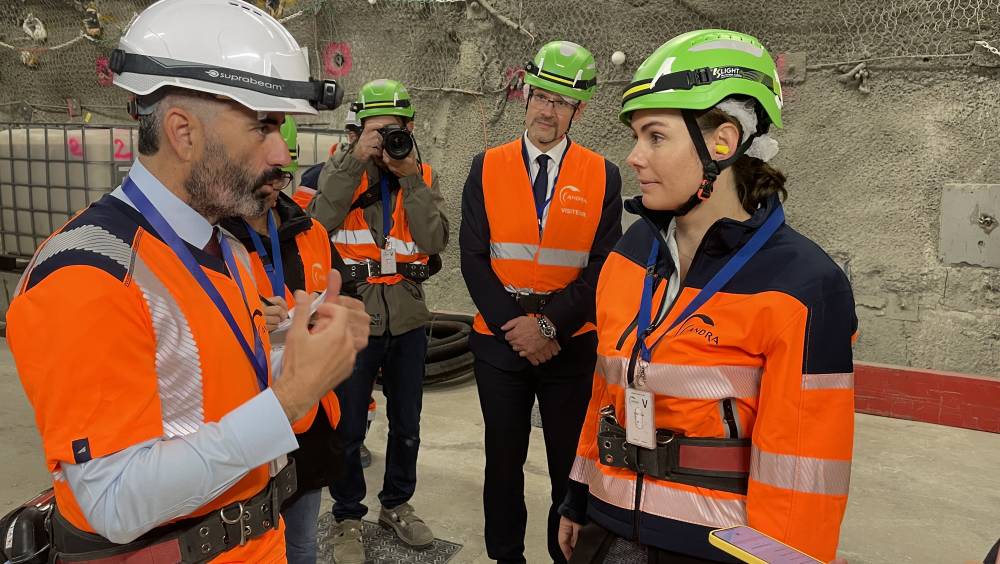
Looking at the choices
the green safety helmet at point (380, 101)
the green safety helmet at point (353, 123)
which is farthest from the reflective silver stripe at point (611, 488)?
the green safety helmet at point (353, 123)

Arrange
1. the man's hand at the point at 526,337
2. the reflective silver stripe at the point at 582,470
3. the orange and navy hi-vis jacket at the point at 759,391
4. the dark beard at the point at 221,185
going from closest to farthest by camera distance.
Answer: the dark beard at the point at 221,185
the orange and navy hi-vis jacket at the point at 759,391
the reflective silver stripe at the point at 582,470
the man's hand at the point at 526,337

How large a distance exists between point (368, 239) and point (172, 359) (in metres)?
2.38

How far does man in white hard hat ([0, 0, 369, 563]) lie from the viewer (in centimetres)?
120

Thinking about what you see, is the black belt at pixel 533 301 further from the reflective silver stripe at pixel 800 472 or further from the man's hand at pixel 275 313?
the reflective silver stripe at pixel 800 472

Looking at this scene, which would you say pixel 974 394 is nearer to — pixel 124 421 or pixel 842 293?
pixel 842 293

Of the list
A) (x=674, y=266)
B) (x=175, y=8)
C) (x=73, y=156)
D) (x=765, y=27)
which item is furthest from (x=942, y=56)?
(x=73, y=156)

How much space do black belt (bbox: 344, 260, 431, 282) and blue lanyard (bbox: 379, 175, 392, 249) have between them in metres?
0.11

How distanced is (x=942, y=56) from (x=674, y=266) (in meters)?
4.24

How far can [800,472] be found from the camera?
5.40 ft

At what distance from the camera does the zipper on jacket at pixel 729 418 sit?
5.69ft

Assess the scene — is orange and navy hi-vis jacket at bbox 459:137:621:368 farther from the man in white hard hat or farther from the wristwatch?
the man in white hard hat

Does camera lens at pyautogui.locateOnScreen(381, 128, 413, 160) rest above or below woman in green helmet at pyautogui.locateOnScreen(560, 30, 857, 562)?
above

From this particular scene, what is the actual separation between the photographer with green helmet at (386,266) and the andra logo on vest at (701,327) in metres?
2.06

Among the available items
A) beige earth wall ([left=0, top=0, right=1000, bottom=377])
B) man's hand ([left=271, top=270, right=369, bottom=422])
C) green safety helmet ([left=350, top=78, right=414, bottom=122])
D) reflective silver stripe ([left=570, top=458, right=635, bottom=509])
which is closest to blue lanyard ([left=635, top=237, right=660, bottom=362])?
reflective silver stripe ([left=570, top=458, right=635, bottom=509])
